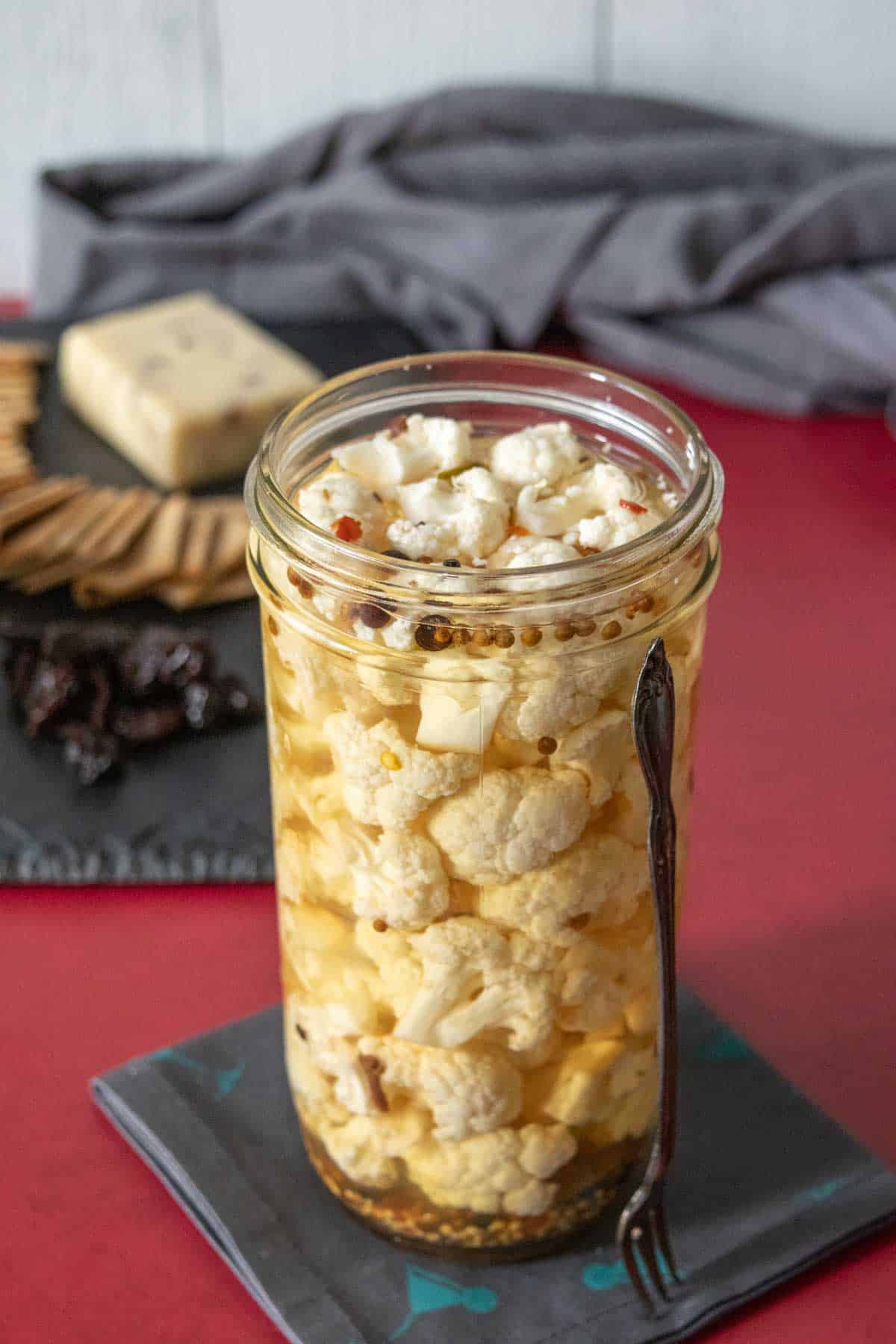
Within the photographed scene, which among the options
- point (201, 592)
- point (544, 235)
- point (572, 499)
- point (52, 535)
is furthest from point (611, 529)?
point (544, 235)

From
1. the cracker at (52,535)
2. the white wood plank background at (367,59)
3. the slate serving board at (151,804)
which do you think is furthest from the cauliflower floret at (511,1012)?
the white wood plank background at (367,59)

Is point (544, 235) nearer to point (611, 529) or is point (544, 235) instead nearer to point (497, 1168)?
point (611, 529)

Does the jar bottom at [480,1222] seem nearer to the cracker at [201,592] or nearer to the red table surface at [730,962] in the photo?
the red table surface at [730,962]

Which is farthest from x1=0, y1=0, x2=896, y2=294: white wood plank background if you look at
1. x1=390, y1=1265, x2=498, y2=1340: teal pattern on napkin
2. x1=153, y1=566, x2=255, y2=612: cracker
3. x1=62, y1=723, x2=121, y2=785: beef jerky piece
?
x1=390, y1=1265, x2=498, y2=1340: teal pattern on napkin

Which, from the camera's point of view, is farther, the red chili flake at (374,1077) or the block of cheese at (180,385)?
the block of cheese at (180,385)

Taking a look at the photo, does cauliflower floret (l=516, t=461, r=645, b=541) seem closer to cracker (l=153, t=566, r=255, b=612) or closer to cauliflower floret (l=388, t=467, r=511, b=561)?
cauliflower floret (l=388, t=467, r=511, b=561)

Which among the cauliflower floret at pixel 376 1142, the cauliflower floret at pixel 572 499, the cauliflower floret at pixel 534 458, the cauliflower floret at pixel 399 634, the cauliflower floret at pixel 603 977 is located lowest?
the cauliflower floret at pixel 376 1142

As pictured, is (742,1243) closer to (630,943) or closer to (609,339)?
(630,943)
